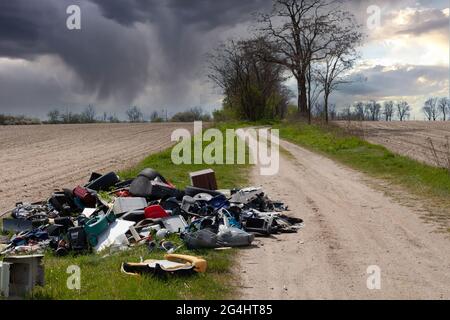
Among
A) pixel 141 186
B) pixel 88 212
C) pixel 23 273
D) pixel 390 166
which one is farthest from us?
pixel 390 166

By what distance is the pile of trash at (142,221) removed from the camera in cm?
873

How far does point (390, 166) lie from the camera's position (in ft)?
64.3

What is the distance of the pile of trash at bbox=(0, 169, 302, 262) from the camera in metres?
8.73

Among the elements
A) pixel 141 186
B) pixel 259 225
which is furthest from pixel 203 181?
pixel 259 225

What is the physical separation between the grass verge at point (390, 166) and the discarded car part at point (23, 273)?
24.3 feet

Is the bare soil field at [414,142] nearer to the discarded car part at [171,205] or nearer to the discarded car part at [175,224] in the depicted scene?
the discarded car part at [171,205]

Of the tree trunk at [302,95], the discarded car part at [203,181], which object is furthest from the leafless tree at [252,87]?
the discarded car part at [203,181]

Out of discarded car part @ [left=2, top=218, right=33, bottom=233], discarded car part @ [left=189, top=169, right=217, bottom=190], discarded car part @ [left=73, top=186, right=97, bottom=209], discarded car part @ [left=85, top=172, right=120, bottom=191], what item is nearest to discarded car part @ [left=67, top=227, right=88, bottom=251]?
discarded car part @ [left=2, top=218, right=33, bottom=233]

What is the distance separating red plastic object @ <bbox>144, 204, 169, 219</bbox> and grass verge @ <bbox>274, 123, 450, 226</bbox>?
517 centimetres

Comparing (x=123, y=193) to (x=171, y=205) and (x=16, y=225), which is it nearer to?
(x=171, y=205)

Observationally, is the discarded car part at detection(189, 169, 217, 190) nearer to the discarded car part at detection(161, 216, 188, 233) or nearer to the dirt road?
the dirt road

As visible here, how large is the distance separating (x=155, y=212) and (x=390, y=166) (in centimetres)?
1171

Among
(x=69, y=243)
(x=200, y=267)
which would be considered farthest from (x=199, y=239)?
(x=69, y=243)
